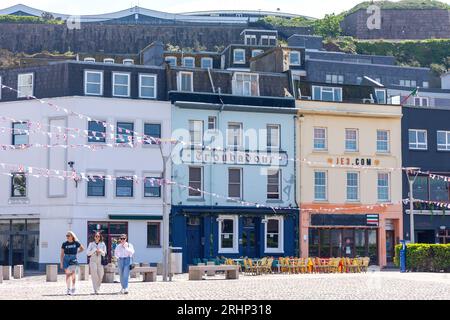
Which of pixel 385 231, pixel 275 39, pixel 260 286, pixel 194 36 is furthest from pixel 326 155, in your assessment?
pixel 194 36

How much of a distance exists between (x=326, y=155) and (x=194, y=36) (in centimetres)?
7226

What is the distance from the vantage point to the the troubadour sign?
171ft

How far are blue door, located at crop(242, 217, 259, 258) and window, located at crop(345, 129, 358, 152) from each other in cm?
676

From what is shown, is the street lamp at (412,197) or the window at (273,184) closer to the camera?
the street lamp at (412,197)

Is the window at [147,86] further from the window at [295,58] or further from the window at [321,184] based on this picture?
the window at [295,58]

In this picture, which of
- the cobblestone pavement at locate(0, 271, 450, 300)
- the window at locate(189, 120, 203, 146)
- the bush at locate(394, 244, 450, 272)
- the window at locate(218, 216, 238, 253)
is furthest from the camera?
the window at locate(218, 216, 238, 253)

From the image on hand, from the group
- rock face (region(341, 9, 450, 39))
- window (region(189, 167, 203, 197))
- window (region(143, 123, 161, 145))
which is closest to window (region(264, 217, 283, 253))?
window (region(189, 167, 203, 197))

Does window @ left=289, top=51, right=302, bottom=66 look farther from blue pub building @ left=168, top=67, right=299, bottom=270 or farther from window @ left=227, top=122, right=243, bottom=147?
window @ left=227, top=122, right=243, bottom=147

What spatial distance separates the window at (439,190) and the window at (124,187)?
56.9ft

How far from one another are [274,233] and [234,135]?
5.64m

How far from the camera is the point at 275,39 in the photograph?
107875 millimetres

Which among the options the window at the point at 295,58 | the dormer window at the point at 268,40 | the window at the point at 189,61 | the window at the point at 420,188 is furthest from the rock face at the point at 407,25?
the window at the point at 420,188

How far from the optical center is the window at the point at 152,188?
51.4m
